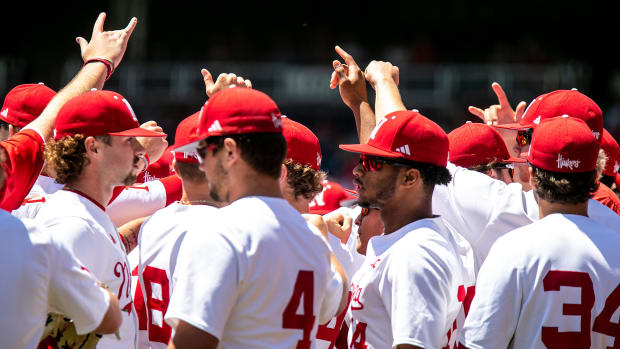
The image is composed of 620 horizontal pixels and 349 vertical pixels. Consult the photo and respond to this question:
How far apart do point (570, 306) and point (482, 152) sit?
139 centimetres

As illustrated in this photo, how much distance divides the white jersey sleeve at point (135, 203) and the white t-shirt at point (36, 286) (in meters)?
1.56

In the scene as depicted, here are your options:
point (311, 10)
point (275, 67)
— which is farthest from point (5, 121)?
point (311, 10)

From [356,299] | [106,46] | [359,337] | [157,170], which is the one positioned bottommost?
[359,337]

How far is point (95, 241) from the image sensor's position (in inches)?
115

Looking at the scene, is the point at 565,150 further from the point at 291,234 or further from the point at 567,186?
the point at 291,234

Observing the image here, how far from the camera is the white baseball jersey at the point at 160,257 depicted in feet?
10.4

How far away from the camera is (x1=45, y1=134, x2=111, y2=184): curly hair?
Result: 312 centimetres

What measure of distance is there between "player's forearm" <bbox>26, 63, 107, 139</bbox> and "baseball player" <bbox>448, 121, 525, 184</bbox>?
71.8 inches

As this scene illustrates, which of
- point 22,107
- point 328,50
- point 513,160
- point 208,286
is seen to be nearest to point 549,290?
point 208,286

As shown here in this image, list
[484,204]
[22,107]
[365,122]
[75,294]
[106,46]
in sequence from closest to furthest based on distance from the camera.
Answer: [75,294] → [484,204] → [106,46] → [365,122] → [22,107]

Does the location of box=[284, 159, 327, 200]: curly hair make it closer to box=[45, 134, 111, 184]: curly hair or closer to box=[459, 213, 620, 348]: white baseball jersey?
box=[45, 134, 111, 184]: curly hair

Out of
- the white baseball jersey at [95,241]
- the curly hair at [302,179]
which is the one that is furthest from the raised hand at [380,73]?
the white baseball jersey at [95,241]

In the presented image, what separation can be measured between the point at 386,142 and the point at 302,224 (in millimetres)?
797

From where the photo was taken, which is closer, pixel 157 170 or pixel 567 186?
pixel 567 186
